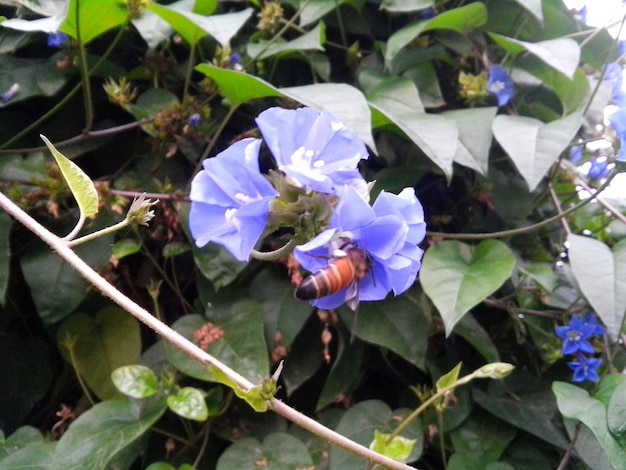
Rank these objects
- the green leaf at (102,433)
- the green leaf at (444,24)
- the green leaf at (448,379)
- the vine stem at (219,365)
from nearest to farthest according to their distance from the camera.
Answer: the vine stem at (219,365) < the green leaf at (448,379) < the green leaf at (102,433) < the green leaf at (444,24)

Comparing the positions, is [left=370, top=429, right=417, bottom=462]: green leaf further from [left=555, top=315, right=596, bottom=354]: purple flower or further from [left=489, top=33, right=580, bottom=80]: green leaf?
[left=489, top=33, right=580, bottom=80]: green leaf

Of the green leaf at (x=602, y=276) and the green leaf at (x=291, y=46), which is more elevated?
the green leaf at (x=291, y=46)

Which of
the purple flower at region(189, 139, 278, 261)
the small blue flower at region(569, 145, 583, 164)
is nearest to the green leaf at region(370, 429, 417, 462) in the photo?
the purple flower at region(189, 139, 278, 261)

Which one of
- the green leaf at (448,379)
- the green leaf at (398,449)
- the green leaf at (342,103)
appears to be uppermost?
the green leaf at (342,103)

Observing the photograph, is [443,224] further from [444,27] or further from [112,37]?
[112,37]

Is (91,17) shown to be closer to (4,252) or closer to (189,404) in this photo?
(4,252)

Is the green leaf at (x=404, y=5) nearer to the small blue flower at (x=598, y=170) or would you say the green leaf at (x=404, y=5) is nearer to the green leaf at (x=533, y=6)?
the green leaf at (x=533, y=6)

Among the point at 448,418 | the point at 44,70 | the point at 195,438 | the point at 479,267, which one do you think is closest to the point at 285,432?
the point at 195,438

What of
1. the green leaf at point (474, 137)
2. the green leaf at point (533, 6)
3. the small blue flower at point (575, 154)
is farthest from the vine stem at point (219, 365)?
the small blue flower at point (575, 154)
